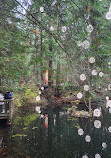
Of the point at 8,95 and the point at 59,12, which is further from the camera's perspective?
the point at 8,95

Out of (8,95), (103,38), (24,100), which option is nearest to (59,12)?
(103,38)

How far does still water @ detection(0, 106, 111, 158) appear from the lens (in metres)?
4.39

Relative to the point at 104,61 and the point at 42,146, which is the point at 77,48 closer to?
the point at 104,61

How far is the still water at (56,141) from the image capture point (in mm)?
4387

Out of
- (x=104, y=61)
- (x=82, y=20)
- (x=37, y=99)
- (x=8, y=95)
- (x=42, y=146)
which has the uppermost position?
(x=82, y=20)

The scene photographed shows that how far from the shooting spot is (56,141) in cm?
536

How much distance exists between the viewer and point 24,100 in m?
11.8

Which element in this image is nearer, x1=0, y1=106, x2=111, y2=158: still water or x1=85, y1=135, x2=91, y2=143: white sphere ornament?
x1=0, y1=106, x2=111, y2=158: still water

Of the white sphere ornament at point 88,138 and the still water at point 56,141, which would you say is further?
the white sphere ornament at point 88,138

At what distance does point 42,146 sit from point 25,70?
286 cm

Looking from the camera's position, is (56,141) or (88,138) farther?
(88,138)

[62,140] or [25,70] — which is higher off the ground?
[25,70]

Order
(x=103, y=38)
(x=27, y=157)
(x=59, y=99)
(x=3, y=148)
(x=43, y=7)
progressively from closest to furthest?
1. (x=103, y=38)
2. (x=43, y=7)
3. (x=27, y=157)
4. (x=3, y=148)
5. (x=59, y=99)

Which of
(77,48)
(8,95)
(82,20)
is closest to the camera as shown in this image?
(82,20)
